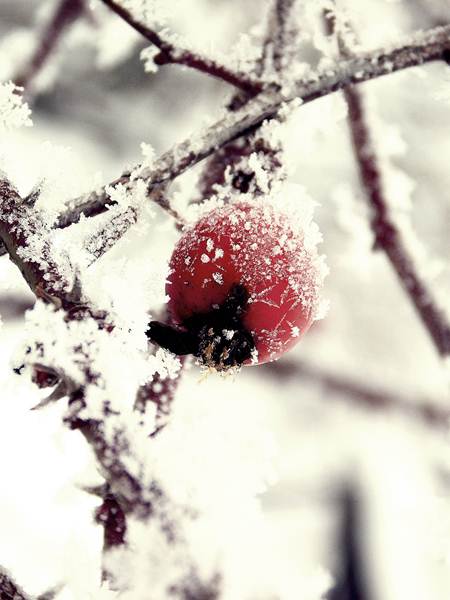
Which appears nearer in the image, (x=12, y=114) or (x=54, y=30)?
(x=12, y=114)

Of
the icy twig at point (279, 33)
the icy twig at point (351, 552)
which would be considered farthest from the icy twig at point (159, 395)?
the icy twig at point (351, 552)

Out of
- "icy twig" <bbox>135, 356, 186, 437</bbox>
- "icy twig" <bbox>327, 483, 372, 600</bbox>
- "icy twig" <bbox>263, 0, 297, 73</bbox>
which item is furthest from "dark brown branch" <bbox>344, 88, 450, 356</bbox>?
"icy twig" <bbox>327, 483, 372, 600</bbox>

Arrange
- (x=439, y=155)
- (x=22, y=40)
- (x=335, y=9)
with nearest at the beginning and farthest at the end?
(x=335, y=9) → (x=22, y=40) → (x=439, y=155)

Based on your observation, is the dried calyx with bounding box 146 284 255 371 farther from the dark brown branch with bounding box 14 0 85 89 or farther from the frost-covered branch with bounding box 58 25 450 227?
the dark brown branch with bounding box 14 0 85 89

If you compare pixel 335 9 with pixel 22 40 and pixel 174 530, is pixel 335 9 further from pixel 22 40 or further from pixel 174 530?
pixel 22 40

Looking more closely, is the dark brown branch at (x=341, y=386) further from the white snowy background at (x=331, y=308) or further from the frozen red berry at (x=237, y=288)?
the frozen red berry at (x=237, y=288)

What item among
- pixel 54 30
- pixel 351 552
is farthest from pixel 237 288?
pixel 351 552

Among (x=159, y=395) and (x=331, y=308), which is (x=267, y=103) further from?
(x=331, y=308)

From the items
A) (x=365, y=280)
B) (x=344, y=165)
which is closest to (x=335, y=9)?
(x=344, y=165)
